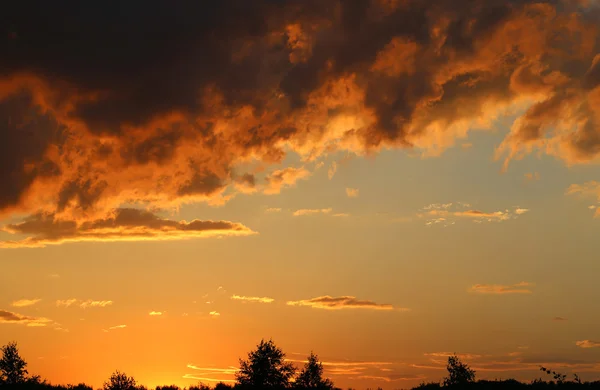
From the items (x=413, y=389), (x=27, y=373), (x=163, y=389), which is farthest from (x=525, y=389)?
(x=27, y=373)

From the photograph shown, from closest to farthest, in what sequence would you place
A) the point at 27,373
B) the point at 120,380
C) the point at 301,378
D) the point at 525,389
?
the point at 525,389 < the point at 120,380 < the point at 301,378 < the point at 27,373

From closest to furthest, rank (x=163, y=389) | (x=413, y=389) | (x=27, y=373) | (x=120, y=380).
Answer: (x=413, y=389), (x=163, y=389), (x=120, y=380), (x=27, y=373)

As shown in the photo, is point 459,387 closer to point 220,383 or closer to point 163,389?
point 220,383

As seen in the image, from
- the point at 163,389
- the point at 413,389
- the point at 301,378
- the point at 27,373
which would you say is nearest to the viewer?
the point at 413,389

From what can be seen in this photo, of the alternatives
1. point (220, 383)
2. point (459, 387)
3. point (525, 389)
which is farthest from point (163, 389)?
point (525, 389)

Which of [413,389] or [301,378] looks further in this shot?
[301,378]

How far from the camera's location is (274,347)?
3196 inches

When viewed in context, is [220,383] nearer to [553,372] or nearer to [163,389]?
[163,389]

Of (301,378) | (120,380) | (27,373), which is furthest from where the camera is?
(27,373)

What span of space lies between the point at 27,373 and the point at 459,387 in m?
86.7

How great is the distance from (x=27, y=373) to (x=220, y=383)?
65802 mm

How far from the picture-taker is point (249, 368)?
78375 millimetres

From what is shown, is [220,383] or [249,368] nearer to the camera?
[220,383]

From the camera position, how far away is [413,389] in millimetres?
48969
